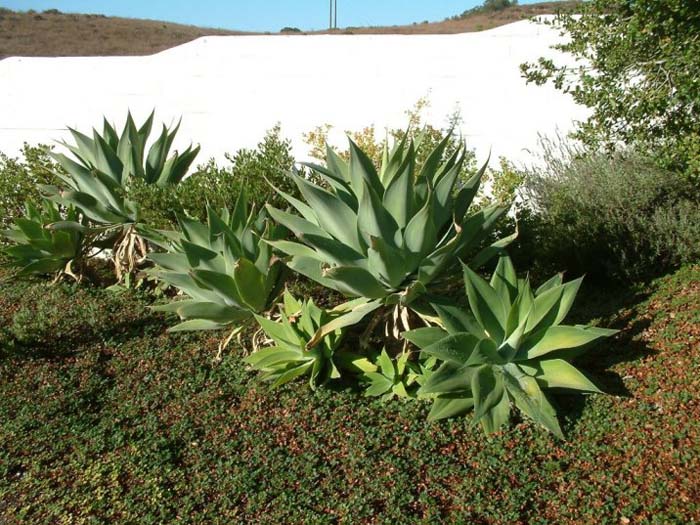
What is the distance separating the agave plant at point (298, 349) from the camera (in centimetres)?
470

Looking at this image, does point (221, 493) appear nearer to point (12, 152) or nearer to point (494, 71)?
point (494, 71)

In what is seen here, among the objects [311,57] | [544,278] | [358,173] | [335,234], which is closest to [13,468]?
[335,234]

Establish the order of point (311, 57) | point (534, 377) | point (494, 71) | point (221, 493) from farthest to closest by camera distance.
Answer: point (311, 57) → point (494, 71) → point (534, 377) → point (221, 493)

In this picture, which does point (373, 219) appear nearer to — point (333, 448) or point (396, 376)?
point (396, 376)

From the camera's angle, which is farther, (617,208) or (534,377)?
(617,208)

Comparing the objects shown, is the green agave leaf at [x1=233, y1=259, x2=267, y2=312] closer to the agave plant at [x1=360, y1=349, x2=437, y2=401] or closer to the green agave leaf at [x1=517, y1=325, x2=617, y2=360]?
the agave plant at [x1=360, y1=349, x2=437, y2=401]

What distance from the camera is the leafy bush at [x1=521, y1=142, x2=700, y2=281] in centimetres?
577

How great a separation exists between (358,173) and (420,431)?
1.67 meters

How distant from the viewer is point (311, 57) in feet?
28.3

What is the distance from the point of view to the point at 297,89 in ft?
28.5

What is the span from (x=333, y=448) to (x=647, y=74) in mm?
3583

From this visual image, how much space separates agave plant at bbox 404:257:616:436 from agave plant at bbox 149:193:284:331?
1.42m

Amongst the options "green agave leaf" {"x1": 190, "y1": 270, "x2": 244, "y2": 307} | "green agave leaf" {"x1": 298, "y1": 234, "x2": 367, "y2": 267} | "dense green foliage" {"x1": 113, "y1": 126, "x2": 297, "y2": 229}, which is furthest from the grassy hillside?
"green agave leaf" {"x1": 298, "y1": 234, "x2": 367, "y2": 267}

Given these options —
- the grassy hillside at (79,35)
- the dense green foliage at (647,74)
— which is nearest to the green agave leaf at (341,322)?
the dense green foliage at (647,74)
